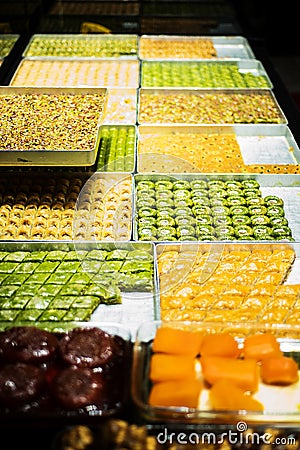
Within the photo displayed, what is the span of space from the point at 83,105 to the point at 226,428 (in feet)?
7.53

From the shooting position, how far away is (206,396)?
1.80m

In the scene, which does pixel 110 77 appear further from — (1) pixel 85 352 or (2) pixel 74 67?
(1) pixel 85 352

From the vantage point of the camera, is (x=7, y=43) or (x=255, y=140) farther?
(x=7, y=43)

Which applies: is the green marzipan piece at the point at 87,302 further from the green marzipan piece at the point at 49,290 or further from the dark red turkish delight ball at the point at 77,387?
the dark red turkish delight ball at the point at 77,387

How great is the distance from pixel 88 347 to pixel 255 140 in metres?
2.51

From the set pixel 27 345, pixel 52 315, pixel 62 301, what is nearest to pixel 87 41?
pixel 62 301

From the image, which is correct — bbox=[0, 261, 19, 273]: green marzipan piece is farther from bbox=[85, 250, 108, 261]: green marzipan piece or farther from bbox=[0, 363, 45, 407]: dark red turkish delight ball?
bbox=[0, 363, 45, 407]: dark red turkish delight ball

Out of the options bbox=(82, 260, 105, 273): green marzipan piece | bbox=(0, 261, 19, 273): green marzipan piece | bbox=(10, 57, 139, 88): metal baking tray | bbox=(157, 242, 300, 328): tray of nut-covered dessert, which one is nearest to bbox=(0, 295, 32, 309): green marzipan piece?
bbox=(0, 261, 19, 273): green marzipan piece

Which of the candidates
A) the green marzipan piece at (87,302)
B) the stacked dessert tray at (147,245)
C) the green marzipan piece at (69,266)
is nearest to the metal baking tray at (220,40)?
the stacked dessert tray at (147,245)

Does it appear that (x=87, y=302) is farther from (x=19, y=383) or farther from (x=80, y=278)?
(x=19, y=383)

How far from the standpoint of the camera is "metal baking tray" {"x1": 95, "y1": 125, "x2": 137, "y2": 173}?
11.3 feet

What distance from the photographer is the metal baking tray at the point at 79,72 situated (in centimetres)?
459

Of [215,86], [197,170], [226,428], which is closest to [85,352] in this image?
[226,428]

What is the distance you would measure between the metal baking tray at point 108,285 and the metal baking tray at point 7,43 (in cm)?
270
